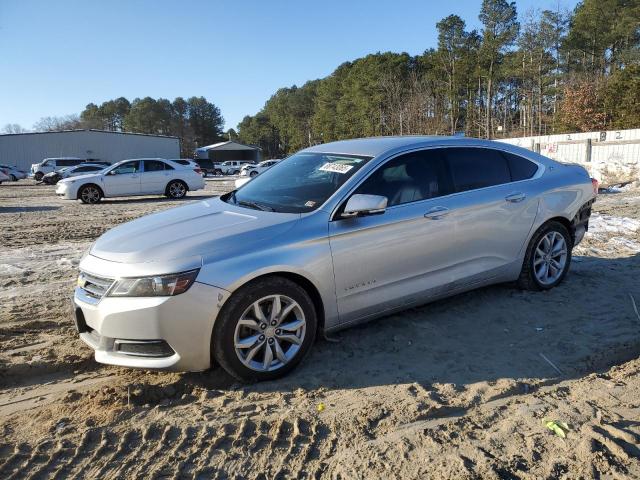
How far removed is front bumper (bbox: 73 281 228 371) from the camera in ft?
10.4

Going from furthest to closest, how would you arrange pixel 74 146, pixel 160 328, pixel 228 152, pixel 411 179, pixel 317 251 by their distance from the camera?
1. pixel 228 152
2. pixel 74 146
3. pixel 411 179
4. pixel 317 251
5. pixel 160 328

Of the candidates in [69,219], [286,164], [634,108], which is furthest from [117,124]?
[286,164]

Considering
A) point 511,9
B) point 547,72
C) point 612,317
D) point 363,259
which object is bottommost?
point 612,317

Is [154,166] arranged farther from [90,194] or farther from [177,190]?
[90,194]

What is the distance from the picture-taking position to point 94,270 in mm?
3490

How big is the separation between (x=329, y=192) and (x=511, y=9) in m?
57.1

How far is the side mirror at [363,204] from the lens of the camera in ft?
12.4

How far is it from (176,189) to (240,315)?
53.3ft

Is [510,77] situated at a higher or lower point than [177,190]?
higher

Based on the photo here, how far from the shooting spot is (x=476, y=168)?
484cm

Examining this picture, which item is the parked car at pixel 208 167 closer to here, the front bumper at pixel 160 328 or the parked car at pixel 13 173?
the parked car at pixel 13 173

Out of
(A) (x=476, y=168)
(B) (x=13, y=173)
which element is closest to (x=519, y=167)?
(A) (x=476, y=168)

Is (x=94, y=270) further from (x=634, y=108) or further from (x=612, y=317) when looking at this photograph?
(x=634, y=108)

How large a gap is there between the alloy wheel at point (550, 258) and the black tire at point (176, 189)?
50.6 feet
